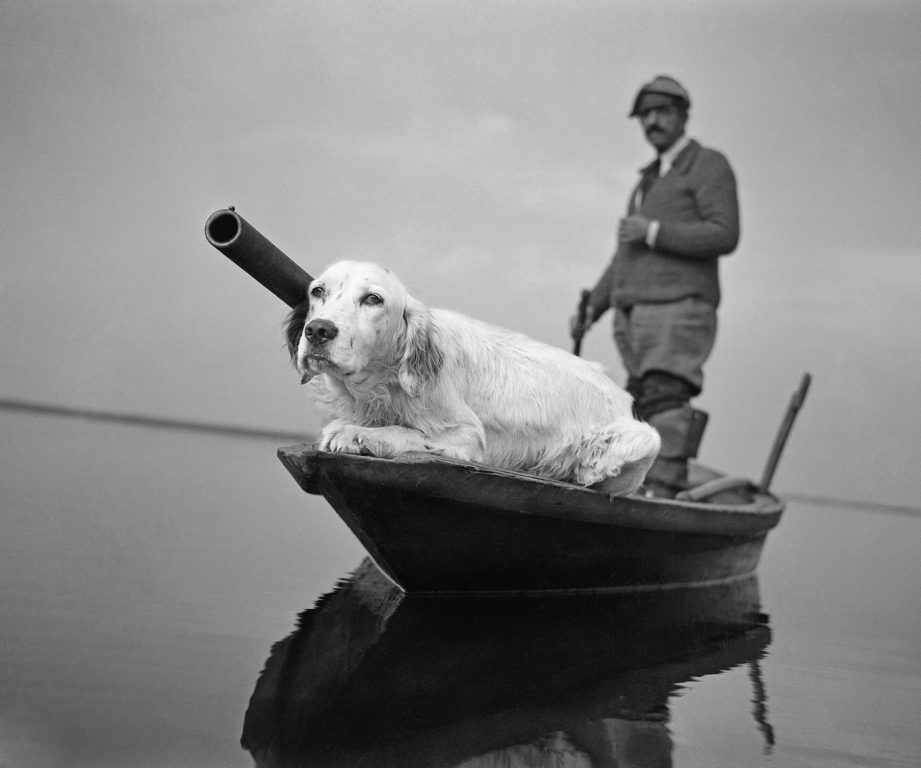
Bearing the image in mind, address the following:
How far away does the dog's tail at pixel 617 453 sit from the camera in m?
3.43

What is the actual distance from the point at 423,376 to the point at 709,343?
265 cm

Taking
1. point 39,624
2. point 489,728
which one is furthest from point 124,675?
point 489,728

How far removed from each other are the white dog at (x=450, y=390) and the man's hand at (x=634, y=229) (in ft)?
5.70

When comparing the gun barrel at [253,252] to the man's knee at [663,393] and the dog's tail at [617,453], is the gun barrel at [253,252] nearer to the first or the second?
the dog's tail at [617,453]

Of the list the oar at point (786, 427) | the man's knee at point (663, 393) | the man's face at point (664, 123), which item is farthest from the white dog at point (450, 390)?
the oar at point (786, 427)

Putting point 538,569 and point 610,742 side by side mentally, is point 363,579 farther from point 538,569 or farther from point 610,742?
point 610,742

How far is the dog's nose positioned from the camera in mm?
2645

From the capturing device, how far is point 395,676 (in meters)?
2.61

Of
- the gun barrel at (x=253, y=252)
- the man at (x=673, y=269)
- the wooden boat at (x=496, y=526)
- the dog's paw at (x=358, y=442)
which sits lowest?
the wooden boat at (x=496, y=526)

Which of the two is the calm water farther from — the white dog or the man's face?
the man's face

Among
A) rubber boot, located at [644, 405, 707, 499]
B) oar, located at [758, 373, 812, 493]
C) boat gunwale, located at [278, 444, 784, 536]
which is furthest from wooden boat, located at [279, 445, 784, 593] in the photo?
oar, located at [758, 373, 812, 493]

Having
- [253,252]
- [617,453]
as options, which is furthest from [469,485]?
[253,252]

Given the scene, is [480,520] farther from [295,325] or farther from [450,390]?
[295,325]

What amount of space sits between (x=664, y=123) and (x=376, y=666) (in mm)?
3478
